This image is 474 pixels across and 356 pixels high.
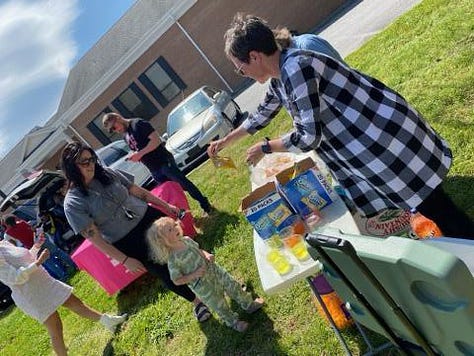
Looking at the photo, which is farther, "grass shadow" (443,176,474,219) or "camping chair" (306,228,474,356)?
"grass shadow" (443,176,474,219)

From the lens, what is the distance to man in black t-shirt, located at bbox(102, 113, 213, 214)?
5.97 m

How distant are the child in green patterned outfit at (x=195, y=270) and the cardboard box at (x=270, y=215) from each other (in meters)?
0.85

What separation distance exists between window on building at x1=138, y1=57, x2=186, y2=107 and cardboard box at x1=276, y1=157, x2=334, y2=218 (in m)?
17.9

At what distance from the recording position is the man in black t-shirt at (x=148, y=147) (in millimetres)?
5969

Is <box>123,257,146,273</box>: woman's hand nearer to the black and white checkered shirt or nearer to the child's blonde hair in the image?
the child's blonde hair

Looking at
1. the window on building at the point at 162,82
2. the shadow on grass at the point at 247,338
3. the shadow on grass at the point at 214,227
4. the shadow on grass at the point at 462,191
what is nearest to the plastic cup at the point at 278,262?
the shadow on grass at the point at 247,338

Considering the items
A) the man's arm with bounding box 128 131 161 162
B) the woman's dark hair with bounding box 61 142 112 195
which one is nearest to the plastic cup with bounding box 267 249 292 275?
the woman's dark hair with bounding box 61 142 112 195

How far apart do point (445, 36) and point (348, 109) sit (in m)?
4.38

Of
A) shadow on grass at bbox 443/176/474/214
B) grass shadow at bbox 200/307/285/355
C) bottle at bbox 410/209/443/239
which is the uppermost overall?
bottle at bbox 410/209/443/239

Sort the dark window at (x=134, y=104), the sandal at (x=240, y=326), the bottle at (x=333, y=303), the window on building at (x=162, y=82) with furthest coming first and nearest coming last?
the dark window at (x=134, y=104)
the window on building at (x=162, y=82)
the sandal at (x=240, y=326)
the bottle at (x=333, y=303)

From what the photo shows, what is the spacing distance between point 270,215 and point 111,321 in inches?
127

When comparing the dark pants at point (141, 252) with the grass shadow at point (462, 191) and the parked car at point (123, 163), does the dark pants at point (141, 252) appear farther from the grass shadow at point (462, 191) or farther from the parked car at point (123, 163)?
the parked car at point (123, 163)

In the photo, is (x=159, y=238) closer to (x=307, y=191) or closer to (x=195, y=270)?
(x=195, y=270)

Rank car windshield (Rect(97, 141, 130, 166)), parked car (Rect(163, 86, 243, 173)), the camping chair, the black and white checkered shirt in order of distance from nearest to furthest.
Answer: the camping chair, the black and white checkered shirt, parked car (Rect(163, 86, 243, 173)), car windshield (Rect(97, 141, 130, 166))
